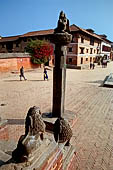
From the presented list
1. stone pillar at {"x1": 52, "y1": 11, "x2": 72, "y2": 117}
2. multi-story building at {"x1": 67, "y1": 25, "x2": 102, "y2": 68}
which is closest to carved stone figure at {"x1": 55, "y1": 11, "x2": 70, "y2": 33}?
stone pillar at {"x1": 52, "y1": 11, "x2": 72, "y2": 117}

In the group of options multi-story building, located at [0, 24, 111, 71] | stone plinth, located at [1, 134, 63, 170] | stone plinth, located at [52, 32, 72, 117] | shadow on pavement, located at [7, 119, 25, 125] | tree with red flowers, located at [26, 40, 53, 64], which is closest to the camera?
stone plinth, located at [1, 134, 63, 170]

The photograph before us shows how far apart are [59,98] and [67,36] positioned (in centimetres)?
210

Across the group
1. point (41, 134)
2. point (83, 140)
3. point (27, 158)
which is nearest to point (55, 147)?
point (41, 134)

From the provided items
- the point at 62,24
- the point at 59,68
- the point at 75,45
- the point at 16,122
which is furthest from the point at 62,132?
the point at 75,45

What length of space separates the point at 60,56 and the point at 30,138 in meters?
3.25

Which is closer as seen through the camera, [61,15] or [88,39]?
[61,15]

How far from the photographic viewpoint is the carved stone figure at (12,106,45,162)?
1.72m

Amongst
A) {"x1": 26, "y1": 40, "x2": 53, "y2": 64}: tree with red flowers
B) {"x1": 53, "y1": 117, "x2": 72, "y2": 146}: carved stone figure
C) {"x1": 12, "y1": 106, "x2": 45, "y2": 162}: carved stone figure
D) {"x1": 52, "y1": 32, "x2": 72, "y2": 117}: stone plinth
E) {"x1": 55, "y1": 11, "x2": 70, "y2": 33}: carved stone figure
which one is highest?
{"x1": 26, "y1": 40, "x2": 53, "y2": 64}: tree with red flowers

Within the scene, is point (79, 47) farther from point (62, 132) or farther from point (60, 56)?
point (62, 132)

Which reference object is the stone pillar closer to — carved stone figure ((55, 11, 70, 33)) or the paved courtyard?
carved stone figure ((55, 11, 70, 33))

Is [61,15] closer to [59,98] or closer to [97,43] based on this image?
[59,98]

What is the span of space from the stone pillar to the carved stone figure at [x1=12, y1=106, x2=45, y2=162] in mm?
2772

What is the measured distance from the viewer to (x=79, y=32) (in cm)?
2717

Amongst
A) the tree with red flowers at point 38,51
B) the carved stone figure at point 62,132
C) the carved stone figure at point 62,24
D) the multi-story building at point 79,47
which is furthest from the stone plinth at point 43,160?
the multi-story building at point 79,47
